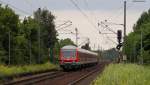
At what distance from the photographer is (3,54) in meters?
66.3

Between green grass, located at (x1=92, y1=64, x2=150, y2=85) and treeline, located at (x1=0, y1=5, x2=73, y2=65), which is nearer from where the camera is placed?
green grass, located at (x1=92, y1=64, x2=150, y2=85)

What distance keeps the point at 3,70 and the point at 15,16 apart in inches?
1218

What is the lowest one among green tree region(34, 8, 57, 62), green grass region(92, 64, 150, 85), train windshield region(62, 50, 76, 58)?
green grass region(92, 64, 150, 85)

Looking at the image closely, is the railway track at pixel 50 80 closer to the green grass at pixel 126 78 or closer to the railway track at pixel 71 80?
the railway track at pixel 71 80

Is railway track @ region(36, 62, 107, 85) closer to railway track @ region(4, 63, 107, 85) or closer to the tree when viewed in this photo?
railway track @ region(4, 63, 107, 85)

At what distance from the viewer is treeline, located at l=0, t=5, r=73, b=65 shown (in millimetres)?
68438

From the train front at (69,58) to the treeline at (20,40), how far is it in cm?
308

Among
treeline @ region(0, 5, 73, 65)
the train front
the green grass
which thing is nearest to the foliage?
treeline @ region(0, 5, 73, 65)

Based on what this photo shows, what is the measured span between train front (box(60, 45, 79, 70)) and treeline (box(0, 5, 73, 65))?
3.08 m

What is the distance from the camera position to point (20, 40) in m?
74.9

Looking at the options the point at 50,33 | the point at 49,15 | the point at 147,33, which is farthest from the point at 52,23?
→ the point at 147,33

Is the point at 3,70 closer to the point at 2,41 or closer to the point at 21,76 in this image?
the point at 21,76

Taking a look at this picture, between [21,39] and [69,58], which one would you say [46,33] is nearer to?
[21,39]

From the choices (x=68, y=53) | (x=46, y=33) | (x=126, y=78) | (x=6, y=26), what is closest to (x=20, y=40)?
(x=6, y=26)
